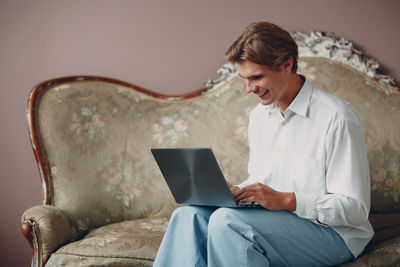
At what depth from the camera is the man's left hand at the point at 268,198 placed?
3.71ft

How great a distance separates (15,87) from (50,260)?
3.84 feet

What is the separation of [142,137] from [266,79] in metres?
0.87

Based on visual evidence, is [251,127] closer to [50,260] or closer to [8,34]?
[50,260]

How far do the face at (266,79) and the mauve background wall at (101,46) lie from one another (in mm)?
780

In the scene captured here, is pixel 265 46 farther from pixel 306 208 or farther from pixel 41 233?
pixel 41 233

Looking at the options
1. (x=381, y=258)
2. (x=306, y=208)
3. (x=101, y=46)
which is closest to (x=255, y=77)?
(x=306, y=208)

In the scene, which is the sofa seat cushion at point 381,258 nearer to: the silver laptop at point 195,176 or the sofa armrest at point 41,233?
the silver laptop at point 195,176

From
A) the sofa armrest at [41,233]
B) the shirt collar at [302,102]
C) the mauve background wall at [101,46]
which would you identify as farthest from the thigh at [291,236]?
the mauve background wall at [101,46]

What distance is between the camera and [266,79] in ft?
4.15

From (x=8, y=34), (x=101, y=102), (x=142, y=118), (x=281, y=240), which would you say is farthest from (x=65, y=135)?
(x=281, y=240)

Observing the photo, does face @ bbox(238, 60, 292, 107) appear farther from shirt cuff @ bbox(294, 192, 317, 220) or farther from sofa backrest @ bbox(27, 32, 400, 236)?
sofa backrest @ bbox(27, 32, 400, 236)

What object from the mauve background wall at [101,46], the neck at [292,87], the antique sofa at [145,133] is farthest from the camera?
the mauve background wall at [101,46]

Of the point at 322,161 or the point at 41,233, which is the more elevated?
the point at 322,161

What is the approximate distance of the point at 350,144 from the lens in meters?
1.14
